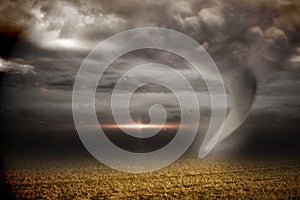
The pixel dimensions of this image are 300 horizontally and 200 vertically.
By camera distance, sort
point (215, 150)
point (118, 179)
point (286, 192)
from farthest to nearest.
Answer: point (215, 150) < point (118, 179) < point (286, 192)

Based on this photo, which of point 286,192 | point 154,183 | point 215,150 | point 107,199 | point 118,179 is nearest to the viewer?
point 107,199

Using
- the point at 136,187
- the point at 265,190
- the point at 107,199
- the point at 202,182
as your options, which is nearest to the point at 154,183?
the point at 136,187

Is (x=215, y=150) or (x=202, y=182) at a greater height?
(x=215, y=150)

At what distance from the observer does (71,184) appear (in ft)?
156

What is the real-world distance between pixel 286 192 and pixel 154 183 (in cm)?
1630

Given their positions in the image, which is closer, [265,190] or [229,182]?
[265,190]

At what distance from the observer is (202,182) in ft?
157

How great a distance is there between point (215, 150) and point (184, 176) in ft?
194

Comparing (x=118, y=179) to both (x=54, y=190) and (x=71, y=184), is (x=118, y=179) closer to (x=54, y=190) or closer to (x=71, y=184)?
(x=71, y=184)

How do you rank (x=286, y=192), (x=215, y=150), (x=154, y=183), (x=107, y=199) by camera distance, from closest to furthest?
(x=107, y=199) < (x=286, y=192) < (x=154, y=183) < (x=215, y=150)

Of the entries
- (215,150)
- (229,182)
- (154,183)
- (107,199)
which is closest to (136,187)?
(154,183)

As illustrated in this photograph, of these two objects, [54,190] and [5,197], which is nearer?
[5,197]

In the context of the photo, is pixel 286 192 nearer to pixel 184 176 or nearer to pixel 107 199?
pixel 184 176

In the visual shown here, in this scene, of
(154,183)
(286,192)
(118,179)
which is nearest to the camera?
(286,192)
